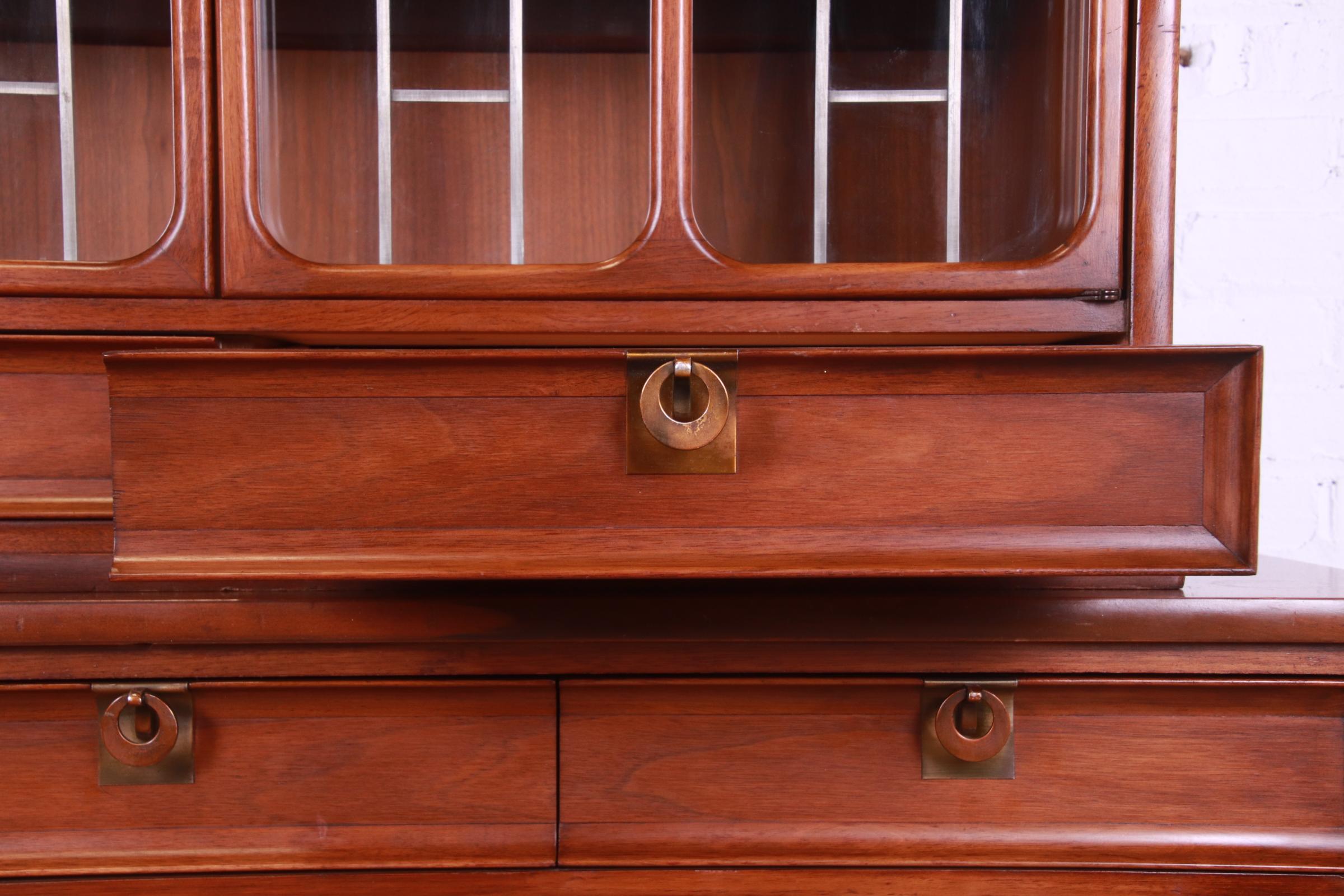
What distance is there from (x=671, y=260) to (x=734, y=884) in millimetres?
342

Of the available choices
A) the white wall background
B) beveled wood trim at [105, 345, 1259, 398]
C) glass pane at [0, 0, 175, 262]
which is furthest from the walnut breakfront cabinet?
the white wall background

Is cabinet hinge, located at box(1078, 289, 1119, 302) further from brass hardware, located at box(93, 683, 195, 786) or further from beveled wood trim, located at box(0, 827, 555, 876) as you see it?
brass hardware, located at box(93, 683, 195, 786)

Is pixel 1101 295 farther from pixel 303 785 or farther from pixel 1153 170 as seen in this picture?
pixel 303 785

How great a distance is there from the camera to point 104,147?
643 mm

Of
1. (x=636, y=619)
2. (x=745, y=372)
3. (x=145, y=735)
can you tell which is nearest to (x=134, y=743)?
(x=145, y=735)

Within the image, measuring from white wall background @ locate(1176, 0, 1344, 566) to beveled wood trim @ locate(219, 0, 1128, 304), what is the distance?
17.5 inches

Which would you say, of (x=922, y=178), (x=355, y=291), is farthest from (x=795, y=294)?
(x=355, y=291)

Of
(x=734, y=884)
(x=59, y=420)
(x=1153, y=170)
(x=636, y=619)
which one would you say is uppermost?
(x=1153, y=170)

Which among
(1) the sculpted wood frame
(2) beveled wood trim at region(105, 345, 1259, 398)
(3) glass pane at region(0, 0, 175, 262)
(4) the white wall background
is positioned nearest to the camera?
(2) beveled wood trim at region(105, 345, 1259, 398)

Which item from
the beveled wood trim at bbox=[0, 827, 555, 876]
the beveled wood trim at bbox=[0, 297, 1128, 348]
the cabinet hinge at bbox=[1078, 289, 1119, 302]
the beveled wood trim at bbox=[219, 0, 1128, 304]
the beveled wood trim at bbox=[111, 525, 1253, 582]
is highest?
the beveled wood trim at bbox=[219, 0, 1128, 304]

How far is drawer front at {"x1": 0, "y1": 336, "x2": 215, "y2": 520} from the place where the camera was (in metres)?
0.48

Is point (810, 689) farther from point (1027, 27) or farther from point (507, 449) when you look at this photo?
point (1027, 27)

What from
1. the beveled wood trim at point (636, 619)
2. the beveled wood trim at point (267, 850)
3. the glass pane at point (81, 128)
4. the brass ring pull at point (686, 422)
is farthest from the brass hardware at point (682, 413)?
the glass pane at point (81, 128)

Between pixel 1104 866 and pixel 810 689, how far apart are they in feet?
0.59
